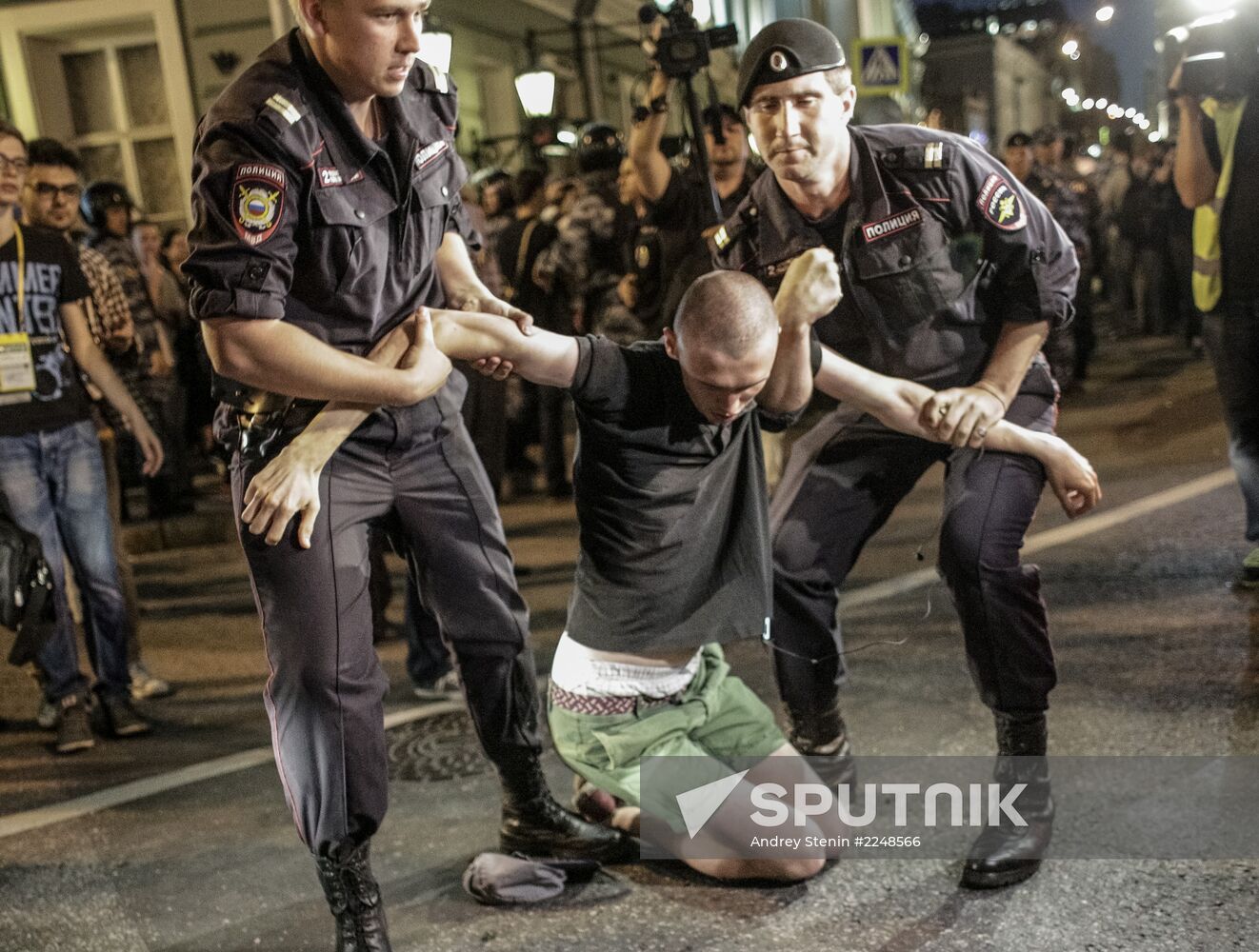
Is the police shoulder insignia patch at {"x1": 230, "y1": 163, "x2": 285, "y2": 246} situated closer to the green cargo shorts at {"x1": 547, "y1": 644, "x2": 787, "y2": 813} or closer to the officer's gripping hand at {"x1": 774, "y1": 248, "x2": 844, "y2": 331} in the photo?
the officer's gripping hand at {"x1": 774, "y1": 248, "x2": 844, "y2": 331}

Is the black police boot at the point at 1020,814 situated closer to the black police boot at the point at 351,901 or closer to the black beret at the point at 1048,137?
the black police boot at the point at 351,901

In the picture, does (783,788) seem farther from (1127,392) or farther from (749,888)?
(1127,392)

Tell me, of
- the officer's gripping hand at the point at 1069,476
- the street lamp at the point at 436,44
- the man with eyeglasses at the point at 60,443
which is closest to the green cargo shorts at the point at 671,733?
the officer's gripping hand at the point at 1069,476

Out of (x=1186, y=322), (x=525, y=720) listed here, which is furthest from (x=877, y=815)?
(x=1186, y=322)

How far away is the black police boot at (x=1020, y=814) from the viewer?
2.93m

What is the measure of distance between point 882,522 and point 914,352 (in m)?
0.46

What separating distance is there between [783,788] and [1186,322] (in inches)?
432

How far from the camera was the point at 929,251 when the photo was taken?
3.24m

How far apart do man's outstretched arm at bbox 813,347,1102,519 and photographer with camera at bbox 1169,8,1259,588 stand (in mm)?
2214

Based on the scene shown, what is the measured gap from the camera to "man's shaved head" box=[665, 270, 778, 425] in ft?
9.21

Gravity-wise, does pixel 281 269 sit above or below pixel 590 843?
above

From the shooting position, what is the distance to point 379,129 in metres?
2.80

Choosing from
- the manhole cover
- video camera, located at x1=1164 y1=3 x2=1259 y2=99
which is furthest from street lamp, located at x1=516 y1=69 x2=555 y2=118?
the manhole cover

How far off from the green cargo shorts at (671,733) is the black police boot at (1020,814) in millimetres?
520
